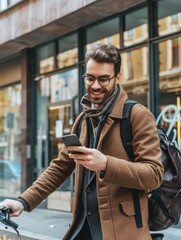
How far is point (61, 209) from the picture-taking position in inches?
398

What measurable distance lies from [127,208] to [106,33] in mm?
7555

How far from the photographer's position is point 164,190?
2393 millimetres

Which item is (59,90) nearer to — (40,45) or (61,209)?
(40,45)

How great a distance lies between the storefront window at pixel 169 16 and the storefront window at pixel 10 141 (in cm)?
507

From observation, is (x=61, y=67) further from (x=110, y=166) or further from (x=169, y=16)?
(x=110, y=166)

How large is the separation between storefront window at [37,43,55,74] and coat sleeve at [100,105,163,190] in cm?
878

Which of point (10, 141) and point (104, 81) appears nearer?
point (104, 81)

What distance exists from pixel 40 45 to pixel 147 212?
30.6ft

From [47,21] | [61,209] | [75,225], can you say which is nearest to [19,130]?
[61,209]

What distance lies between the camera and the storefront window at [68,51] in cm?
1024

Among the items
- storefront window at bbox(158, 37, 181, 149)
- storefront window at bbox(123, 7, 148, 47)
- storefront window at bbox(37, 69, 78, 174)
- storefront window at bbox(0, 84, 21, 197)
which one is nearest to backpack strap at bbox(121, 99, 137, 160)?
storefront window at bbox(158, 37, 181, 149)

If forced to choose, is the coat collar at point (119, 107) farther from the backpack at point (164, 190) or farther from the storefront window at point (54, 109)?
the storefront window at point (54, 109)

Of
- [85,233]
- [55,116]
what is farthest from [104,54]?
[55,116]

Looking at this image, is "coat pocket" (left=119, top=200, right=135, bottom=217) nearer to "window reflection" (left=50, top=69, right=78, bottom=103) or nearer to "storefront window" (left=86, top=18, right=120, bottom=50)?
"storefront window" (left=86, top=18, right=120, bottom=50)
